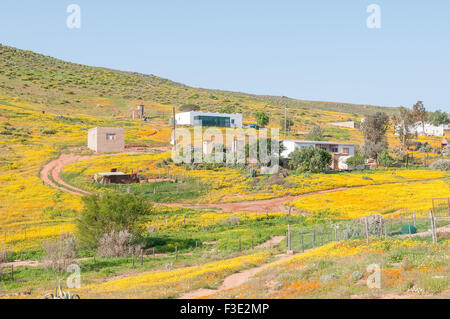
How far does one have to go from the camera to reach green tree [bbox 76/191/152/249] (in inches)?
1226

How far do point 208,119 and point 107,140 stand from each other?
2759cm


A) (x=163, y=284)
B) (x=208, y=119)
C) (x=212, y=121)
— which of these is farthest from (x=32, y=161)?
(x=163, y=284)

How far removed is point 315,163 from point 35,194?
35.3 meters

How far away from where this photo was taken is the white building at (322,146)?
2859 inches

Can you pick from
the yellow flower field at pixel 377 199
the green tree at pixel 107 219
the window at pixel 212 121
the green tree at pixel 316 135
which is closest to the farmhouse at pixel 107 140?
the window at pixel 212 121

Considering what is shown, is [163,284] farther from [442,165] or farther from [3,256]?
[442,165]

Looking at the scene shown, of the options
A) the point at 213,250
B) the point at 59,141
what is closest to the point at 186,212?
the point at 213,250

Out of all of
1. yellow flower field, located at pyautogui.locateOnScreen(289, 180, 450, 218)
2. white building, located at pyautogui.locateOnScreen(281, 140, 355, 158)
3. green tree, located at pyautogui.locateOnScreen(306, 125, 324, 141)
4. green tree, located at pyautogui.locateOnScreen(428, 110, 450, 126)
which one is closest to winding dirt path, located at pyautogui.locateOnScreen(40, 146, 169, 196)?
white building, located at pyautogui.locateOnScreen(281, 140, 355, 158)

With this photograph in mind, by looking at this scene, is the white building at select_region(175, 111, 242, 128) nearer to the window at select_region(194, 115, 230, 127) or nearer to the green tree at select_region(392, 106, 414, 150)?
the window at select_region(194, 115, 230, 127)

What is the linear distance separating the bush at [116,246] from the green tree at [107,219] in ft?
3.56

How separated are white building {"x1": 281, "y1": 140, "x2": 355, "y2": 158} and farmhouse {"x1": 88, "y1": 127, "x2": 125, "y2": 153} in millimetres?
25221

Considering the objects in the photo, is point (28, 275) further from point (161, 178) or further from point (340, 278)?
point (161, 178)

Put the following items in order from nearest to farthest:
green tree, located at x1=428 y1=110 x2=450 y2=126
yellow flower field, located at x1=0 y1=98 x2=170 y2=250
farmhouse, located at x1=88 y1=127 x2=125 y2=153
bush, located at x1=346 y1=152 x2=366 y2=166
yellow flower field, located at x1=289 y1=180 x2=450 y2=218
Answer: yellow flower field, located at x1=0 y1=98 x2=170 y2=250
yellow flower field, located at x1=289 y1=180 x2=450 y2=218
bush, located at x1=346 y1=152 x2=366 y2=166
farmhouse, located at x1=88 y1=127 x2=125 y2=153
green tree, located at x1=428 y1=110 x2=450 y2=126
